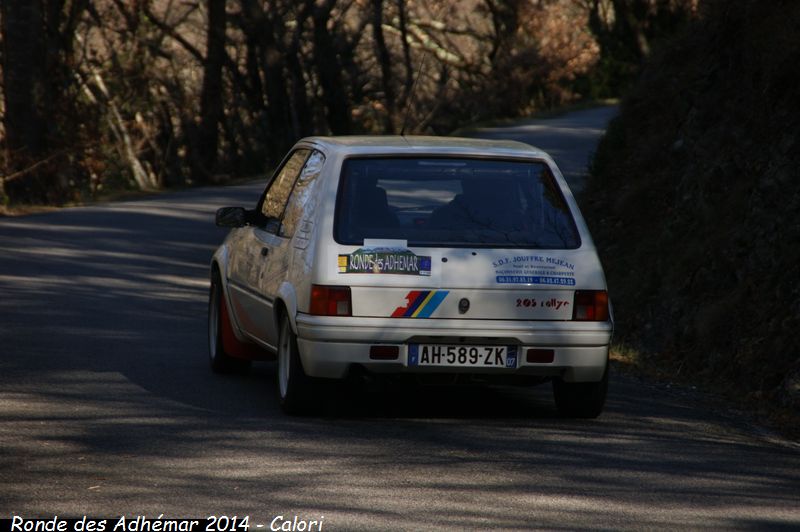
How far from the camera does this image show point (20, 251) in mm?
19484

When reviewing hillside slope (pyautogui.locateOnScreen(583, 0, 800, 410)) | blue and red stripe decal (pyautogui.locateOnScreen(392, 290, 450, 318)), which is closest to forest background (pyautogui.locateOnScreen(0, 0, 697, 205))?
hillside slope (pyautogui.locateOnScreen(583, 0, 800, 410))

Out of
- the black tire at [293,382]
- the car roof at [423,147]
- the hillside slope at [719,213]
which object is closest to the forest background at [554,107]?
the hillside slope at [719,213]

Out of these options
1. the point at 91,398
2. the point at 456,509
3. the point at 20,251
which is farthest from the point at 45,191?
the point at 456,509

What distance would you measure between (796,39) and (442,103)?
37.4m

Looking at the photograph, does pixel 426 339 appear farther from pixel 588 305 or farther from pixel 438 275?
pixel 588 305

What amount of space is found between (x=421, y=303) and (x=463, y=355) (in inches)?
14.7

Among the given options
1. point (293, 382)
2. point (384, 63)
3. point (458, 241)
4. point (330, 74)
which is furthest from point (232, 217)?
point (330, 74)

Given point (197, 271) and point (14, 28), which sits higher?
point (14, 28)

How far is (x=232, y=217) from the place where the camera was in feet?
33.4

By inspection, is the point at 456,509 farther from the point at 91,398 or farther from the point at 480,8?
the point at 480,8

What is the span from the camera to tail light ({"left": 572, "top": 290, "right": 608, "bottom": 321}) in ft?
28.6

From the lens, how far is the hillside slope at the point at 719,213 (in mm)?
11578

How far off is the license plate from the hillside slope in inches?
94.9

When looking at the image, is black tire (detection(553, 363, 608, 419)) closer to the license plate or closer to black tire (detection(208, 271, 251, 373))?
the license plate
